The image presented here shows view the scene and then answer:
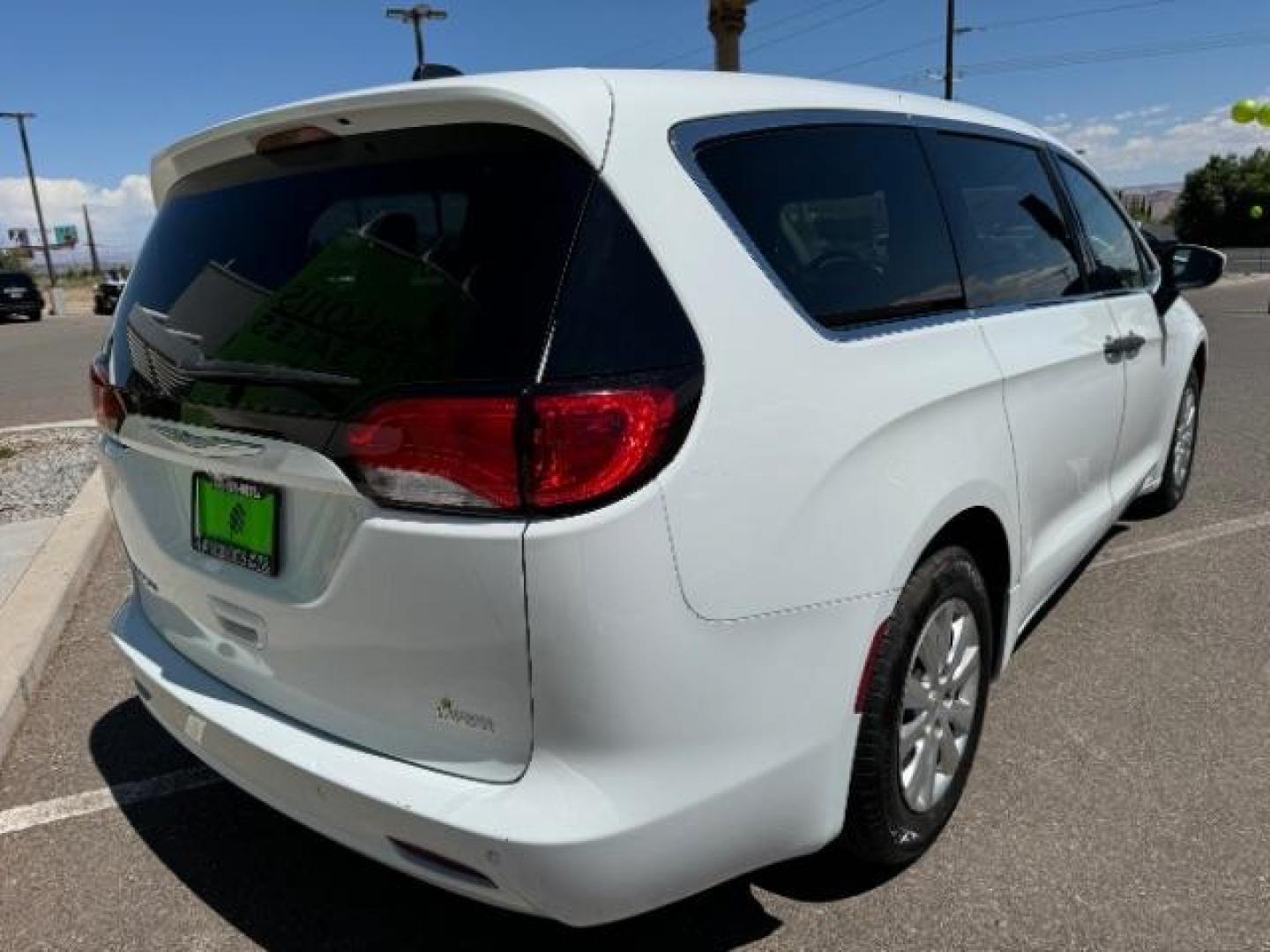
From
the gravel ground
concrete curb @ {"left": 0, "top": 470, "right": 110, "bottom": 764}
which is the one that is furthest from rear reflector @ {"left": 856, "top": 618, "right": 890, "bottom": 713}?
the gravel ground

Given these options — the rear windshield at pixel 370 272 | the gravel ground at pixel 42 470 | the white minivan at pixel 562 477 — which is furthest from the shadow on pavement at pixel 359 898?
the gravel ground at pixel 42 470

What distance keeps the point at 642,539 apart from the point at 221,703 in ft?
3.69

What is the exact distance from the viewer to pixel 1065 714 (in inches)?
129

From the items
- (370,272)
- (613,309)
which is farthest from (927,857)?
(370,272)

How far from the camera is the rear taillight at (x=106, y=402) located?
2.50 m

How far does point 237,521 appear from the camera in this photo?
2125 millimetres

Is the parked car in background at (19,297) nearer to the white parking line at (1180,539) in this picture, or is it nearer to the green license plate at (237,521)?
the white parking line at (1180,539)

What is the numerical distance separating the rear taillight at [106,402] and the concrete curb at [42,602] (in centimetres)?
127

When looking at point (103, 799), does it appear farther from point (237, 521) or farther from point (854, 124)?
point (854, 124)

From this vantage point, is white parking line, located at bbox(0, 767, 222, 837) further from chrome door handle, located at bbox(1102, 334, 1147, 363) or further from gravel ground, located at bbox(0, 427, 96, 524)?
gravel ground, located at bbox(0, 427, 96, 524)

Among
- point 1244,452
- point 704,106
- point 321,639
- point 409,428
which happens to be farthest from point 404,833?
point 1244,452

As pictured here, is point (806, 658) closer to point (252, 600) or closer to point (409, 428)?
point (409, 428)

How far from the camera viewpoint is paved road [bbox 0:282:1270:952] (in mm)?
2361

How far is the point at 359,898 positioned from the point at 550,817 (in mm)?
1030
